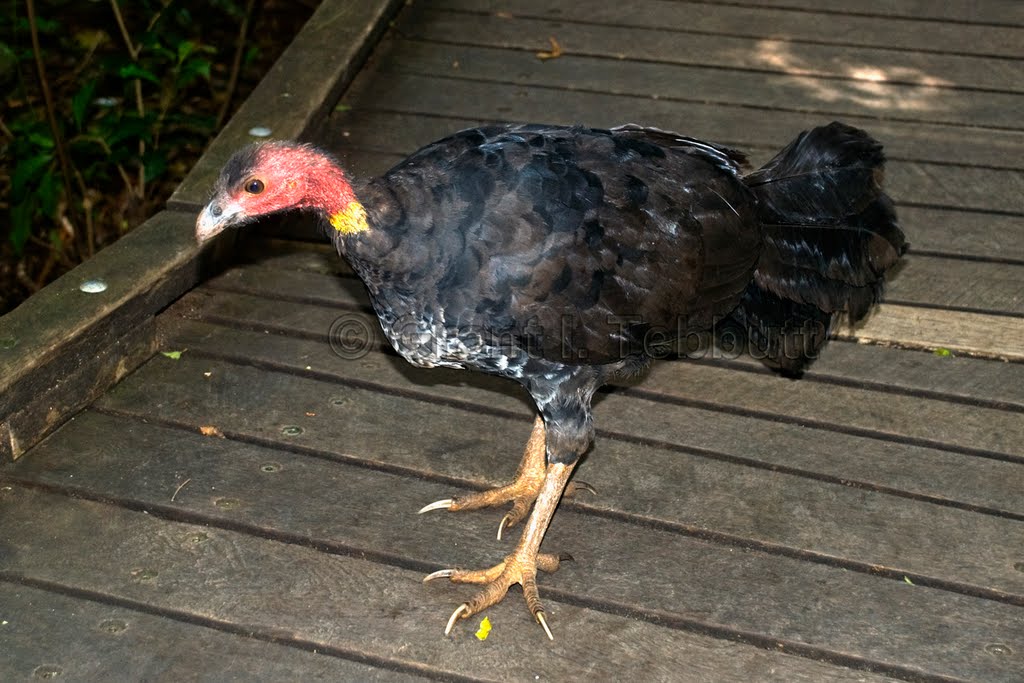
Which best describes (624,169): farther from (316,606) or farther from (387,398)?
(316,606)

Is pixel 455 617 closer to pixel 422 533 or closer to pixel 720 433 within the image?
pixel 422 533

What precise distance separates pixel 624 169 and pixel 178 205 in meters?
1.87

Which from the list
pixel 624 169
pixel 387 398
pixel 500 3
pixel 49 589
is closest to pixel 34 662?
pixel 49 589

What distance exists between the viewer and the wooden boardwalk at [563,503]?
2609mm

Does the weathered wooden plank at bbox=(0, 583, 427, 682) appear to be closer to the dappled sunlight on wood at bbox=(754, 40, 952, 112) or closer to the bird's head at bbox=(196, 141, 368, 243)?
the bird's head at bbox=(196, 141, 368, 243)

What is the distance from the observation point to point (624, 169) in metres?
2.95

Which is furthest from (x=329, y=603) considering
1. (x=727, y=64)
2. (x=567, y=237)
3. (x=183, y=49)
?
(x=727, y=64)

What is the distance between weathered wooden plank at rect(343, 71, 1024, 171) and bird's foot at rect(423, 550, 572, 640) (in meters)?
2.36

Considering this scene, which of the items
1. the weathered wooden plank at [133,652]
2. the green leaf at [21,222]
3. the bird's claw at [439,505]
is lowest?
the green leaf at [21,222]

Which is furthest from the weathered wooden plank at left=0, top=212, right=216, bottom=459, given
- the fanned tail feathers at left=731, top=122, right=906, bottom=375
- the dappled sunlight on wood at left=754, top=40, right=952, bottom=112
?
the dappled sunlight on wood at left=754, top=40, right=952, bottom=112

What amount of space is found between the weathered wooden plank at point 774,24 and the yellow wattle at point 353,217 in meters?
3.04

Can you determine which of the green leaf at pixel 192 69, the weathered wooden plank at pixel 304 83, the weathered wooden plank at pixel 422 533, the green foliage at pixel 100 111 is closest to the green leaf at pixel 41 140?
the green foliage at pixel 100 111

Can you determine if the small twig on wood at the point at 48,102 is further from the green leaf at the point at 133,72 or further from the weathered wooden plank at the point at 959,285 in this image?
the weathered wooden plank at the point at 959,285

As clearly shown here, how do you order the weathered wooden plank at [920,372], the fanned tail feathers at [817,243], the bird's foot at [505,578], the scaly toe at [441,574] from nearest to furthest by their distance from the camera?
the bird's foot at [505,578] → the scaly toe at [441,574] → the fanned tail feathers at [817,243] → the weathered wooden plank at [920,372]
